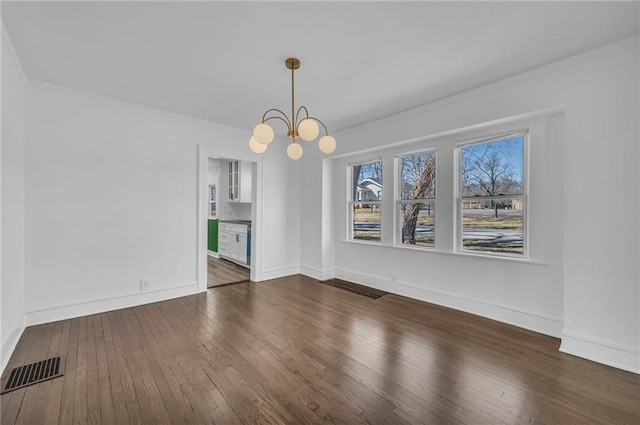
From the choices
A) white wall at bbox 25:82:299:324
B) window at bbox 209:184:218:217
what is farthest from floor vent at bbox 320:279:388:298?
window at bbox 209:184:218:217

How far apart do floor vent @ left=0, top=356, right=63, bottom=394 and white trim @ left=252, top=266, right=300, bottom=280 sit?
9.85 feet

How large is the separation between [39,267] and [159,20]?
2.96 meters

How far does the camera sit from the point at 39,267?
3.10 m

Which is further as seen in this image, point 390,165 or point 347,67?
point 390,165

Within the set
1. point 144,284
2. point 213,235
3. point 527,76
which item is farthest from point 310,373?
point 213,235

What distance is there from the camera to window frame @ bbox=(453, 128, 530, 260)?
3.13m

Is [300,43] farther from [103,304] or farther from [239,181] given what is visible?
[239,181]

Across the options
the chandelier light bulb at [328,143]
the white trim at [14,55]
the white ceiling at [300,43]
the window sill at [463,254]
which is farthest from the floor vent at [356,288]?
the white trim at [14,55]

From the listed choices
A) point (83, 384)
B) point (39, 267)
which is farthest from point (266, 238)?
point (83, 384)

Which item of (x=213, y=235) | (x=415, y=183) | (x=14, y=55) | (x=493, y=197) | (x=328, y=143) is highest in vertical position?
(x=14, y=55)

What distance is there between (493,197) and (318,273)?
10.2 ft

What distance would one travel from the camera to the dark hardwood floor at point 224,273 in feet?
16.4

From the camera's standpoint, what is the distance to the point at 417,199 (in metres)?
4.19

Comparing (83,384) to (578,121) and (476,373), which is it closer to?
(476,373)
